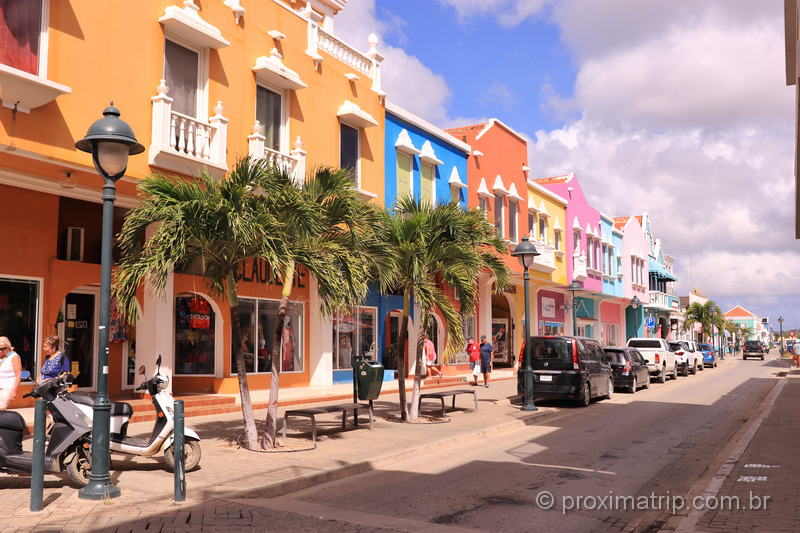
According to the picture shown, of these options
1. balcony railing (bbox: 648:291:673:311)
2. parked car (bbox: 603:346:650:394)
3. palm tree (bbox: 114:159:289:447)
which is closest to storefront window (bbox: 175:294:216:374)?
palm tree (bbox: 114:159:289:447)

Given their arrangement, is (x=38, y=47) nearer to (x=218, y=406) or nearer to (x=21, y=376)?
(x=21, y=376)

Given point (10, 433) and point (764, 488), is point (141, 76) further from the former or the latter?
point (764, 488)

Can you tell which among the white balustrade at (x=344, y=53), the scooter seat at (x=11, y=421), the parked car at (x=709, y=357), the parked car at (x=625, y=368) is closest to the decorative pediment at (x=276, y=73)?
the white balustrade at (x=344, y=53)

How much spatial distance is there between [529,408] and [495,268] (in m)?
4.01

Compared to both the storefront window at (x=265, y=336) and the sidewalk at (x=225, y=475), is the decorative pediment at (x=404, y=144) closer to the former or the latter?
the storefront window at (x=265, y=336)

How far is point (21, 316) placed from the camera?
13.6 metres

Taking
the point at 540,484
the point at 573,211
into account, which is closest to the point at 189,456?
the point at 540,484

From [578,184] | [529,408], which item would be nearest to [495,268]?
[529,408]

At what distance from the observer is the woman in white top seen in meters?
8.41

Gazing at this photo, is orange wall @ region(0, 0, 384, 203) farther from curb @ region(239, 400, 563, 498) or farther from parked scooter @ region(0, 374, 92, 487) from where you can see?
curb @ region(239, 400, 563, 498)

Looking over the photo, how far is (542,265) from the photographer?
30.5 metres

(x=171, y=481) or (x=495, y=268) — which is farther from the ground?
(x=495, y=268)

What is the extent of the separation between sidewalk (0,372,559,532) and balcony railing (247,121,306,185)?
586 centimetres

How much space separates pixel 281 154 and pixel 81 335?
6.10 m
